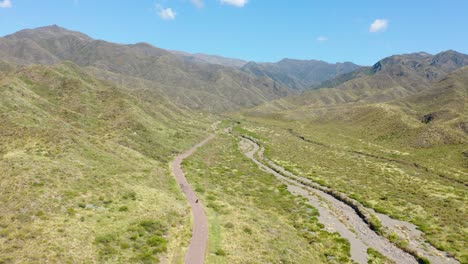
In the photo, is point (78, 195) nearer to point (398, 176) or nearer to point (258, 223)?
point (258, 223)

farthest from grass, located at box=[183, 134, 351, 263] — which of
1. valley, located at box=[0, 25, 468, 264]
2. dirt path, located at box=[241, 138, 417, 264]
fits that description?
dirt path, located at box=[241, 138, 417, 264]

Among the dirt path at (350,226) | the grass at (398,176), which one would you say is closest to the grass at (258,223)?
the dirt path at (350,226)

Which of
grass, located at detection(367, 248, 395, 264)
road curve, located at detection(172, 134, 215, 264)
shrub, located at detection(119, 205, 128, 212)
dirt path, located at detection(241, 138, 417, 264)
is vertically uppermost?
shrub, located at detection(119, 205, 128, 212)

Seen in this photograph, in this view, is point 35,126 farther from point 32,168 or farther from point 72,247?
point 72,247

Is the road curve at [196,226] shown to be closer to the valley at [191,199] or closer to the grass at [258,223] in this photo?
the valley at [191,199]

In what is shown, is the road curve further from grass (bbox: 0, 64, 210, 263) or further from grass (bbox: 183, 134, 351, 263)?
grass (bbox: 0, 64, 210, 263)

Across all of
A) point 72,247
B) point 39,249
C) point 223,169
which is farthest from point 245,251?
point 223,169
